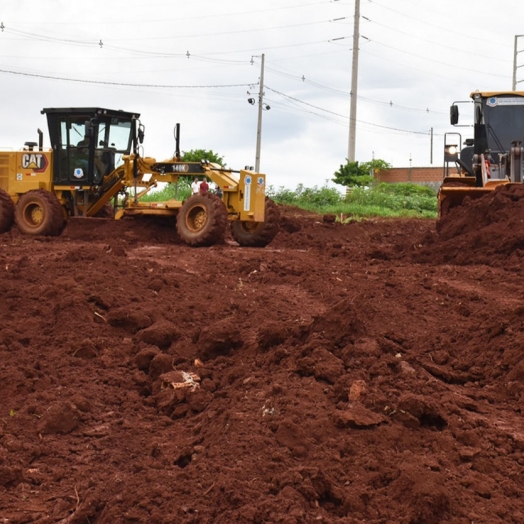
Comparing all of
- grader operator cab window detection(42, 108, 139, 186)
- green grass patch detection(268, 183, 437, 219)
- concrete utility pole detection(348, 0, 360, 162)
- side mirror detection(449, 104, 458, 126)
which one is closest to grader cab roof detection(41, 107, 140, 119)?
grader operator cab window detection(42, 108, 139, 186)

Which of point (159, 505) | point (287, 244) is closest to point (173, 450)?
point (159, 505)

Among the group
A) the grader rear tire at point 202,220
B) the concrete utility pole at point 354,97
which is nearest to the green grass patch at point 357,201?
the concrete utility pole at point 354,97

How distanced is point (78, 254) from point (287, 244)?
7096 millimetres

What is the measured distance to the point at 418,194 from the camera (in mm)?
37281

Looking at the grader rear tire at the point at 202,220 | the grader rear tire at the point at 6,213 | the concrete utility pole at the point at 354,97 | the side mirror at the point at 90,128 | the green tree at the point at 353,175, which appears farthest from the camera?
the green tree at the point at 353,175

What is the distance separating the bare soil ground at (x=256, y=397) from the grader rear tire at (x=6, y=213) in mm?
7286

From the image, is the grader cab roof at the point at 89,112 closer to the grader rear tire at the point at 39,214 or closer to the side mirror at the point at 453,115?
the grader rear tire at the point at 39,214

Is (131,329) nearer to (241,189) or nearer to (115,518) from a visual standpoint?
(115,518)

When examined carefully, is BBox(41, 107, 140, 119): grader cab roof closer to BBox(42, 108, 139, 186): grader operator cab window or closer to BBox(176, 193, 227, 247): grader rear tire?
BBox(42, 108, 139, 186): grader operator cab window

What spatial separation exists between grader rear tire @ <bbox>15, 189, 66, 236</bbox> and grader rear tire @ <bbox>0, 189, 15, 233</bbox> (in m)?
0.23

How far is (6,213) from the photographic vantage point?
18125 mm

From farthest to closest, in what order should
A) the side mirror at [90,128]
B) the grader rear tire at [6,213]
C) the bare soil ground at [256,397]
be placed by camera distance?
the grader rear tire at [6,213] → the side mirror at [90,128] → the bare soil ground at [256,397]

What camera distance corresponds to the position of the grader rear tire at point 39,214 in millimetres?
17531

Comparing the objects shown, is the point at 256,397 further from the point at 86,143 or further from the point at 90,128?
the point at 86,143
